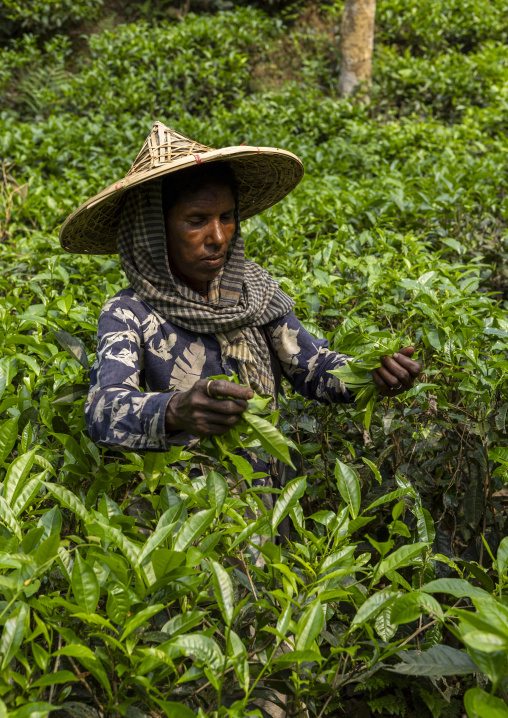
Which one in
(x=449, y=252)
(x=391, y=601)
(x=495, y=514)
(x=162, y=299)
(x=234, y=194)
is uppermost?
(x=234, y=194)

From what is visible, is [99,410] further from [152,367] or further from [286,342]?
[286,342]

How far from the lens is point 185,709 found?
927 mm

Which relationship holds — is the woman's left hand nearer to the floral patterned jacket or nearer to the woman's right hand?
the floral patterned jacket

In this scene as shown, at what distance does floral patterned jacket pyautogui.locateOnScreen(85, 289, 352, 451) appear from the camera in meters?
1.44

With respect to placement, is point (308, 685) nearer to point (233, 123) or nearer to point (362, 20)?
point (233, 123)

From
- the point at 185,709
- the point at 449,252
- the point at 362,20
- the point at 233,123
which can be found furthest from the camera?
the point at 362,20

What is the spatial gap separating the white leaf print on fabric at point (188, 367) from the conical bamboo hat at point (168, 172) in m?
0.47

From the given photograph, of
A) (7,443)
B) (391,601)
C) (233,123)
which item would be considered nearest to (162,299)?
(7,443)

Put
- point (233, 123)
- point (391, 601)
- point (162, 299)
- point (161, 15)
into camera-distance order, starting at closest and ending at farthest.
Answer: point (391, 601) < point (162, 299) < point (233, 123) < point (161, 15)

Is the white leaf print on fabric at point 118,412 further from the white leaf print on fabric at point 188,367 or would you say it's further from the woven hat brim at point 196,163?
the woven hat brim at point 196,163

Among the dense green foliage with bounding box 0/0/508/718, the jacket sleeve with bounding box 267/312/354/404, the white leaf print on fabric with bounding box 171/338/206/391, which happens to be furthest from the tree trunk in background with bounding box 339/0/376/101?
the white leaf print on fabric with bounding box 171/338/206/391

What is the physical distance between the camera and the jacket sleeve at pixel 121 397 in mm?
1420

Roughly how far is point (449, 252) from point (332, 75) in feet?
17.4

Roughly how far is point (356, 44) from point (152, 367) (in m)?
5.90
